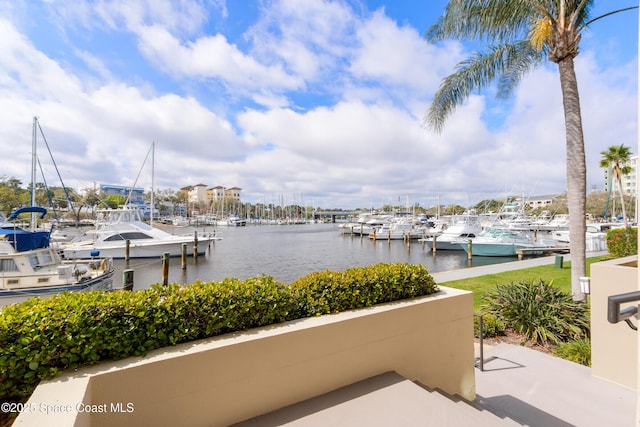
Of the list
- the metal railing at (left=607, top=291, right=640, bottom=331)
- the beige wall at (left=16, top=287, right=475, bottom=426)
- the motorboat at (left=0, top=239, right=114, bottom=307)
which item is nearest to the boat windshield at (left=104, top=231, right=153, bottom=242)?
the motorboat at (left=0, top=239, right=114, bottom=307)

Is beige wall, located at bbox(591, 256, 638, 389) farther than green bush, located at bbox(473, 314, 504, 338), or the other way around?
green bush, located at bbox(473, 314, 504, 338)

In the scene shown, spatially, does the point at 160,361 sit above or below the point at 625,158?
below

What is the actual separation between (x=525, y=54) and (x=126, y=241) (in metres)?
27.3

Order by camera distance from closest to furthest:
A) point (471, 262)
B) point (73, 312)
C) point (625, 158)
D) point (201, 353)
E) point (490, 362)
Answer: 1. point (73, 312)
2. point (201, 353)
3. point (490, 362)
4. point (471, 262)
5. point (625, 158)

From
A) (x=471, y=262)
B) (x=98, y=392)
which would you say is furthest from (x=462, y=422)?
(x=471, y=262)

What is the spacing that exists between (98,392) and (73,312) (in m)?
0.61

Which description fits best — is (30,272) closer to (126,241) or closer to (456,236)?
(126,241)

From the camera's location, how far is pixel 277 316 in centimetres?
313

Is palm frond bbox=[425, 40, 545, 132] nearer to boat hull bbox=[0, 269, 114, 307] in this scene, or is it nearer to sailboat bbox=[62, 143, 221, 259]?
boat hull bbox=[0, 269, 114, 307]

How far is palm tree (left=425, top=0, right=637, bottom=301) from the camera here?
7.25 metres

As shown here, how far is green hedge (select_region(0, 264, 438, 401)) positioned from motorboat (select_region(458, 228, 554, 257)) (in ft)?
85.2

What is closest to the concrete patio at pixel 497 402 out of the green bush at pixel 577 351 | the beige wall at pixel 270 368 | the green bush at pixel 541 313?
the beige wall at pixel 270 368

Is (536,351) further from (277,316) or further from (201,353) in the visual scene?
(201,353)

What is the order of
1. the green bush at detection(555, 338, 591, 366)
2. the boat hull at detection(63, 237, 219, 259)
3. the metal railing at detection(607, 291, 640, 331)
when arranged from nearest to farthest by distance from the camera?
the metal railing at detection(607, 291, 640, 331)
the green bush at detection(555, 338, 591, 366)
the boat hull at detection(63, 237, 219, 259)
